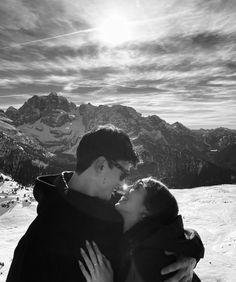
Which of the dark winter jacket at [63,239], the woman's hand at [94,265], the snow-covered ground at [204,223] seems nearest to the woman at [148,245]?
the woman's hand at [94,265]

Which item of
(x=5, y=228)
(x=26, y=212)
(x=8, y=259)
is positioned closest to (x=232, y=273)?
(x=8, y=259)

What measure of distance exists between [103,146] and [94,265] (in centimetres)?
125

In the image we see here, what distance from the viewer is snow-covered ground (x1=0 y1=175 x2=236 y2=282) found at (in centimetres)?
1373

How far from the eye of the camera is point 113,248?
3.33 m

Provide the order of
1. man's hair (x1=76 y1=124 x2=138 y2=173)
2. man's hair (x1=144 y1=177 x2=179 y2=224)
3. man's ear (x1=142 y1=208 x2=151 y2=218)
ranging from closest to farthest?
man's hair (x1=76 y1=124 x2=138 y2=173)
man's hair (x1=144 y1=177 x2=179 y2=224)
man's ear (x1=142 y1=208 x2=151 y2=218)

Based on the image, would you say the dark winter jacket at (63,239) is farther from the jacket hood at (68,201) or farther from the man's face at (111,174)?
the man's face at (111,174)

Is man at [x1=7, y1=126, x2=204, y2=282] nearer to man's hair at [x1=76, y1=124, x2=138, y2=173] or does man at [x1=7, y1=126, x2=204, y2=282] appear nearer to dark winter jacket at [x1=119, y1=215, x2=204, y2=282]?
man's hair at [x1=76, y1=124, x2=138, y2=173]

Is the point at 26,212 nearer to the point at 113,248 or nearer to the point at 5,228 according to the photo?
the point at 5,228

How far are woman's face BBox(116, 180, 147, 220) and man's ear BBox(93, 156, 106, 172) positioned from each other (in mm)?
598

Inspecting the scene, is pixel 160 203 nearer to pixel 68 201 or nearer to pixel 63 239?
pixel 68 201

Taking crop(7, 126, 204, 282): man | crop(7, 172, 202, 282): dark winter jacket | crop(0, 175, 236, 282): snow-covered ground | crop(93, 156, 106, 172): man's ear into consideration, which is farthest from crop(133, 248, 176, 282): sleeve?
crop(0, 175, 236, 282): snow-covered ground

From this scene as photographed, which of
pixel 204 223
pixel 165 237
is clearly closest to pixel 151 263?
pixel 165 237

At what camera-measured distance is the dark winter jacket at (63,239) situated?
3133mm

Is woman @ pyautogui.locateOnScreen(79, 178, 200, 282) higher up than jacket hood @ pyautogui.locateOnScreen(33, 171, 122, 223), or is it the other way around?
jacket hood @ pyautogui.locateOnScreen(33, 171, 122, 223)
